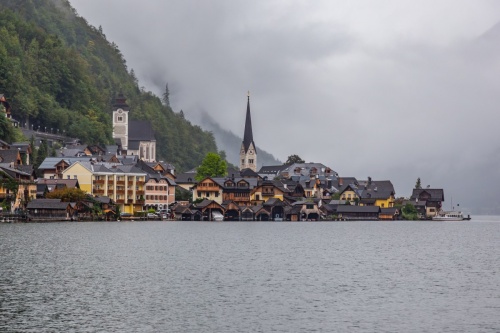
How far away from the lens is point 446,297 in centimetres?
Answer: 4756

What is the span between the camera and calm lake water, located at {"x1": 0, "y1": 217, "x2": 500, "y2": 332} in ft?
130

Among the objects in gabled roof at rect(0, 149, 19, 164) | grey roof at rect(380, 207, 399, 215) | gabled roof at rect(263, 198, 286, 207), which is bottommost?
grey roof at rect(380, 207, 399, 215)

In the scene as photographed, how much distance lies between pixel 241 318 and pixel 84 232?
199ft

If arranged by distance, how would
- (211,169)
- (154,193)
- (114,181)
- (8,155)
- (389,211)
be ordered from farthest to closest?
(211,169)
(389,211)
(154,193)
(114,181)
(8,155)

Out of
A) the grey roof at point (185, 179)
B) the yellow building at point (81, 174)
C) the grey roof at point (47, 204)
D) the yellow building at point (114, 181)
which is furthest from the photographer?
the grey roof at point (185, 179)

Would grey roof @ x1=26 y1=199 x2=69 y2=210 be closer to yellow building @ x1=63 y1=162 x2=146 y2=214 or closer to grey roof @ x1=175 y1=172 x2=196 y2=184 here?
yellow building @ x1=63 y1=162 x2=146 y2=214

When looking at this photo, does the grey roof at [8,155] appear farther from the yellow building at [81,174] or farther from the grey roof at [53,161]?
the grey roof at [53,161]

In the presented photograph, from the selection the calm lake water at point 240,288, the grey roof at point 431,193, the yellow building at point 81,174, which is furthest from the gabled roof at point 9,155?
the grey roof at point 431,193

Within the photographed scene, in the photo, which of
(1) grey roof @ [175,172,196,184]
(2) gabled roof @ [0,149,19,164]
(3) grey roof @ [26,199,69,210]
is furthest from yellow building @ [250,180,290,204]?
(2) gabled roof @ [0,149,19,164]

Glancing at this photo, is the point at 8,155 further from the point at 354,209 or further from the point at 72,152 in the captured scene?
the point at 354,209

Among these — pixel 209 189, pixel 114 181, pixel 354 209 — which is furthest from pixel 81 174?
pixel 354 209

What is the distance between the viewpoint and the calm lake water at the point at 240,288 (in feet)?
130

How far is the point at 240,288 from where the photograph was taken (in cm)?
5044

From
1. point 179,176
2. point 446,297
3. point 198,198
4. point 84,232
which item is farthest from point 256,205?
point 446,297
